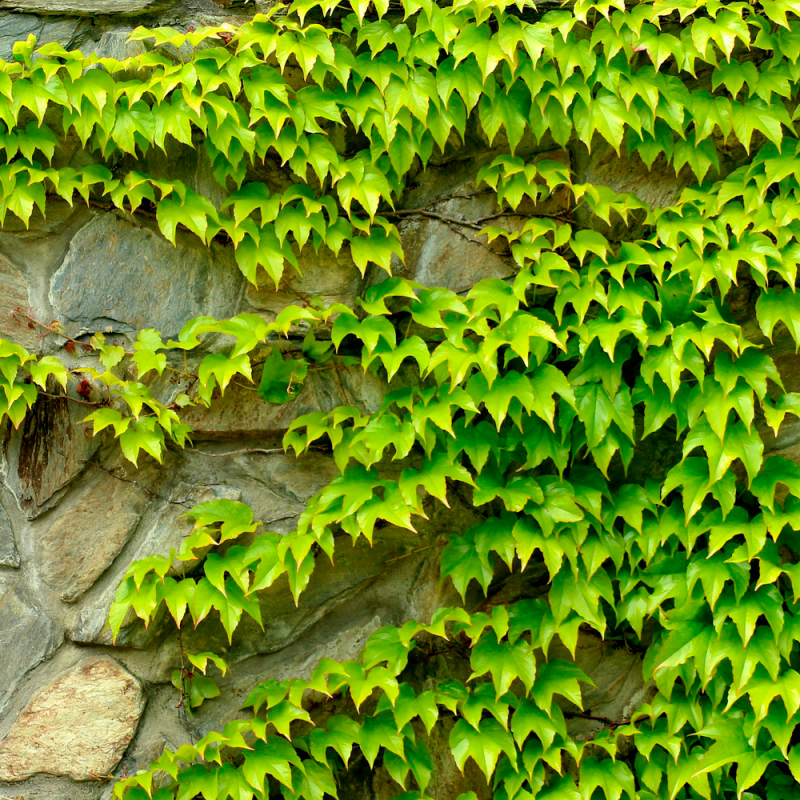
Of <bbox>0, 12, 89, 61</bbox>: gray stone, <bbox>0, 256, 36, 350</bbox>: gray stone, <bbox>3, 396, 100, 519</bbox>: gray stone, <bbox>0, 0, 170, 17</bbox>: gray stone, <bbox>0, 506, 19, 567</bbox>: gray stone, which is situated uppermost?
<bbox>0, 0, 170, 17</bbox>: gray stone

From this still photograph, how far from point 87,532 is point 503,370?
123 cm

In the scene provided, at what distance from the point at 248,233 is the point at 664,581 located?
1.49 meters

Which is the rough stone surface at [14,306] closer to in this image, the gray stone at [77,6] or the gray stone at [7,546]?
the gray stone at [7,546]

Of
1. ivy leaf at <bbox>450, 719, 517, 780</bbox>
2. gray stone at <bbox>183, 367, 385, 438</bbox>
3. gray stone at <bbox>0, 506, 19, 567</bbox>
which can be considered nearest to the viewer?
ivy leaf at <bbox>450, 719, 517, 780</bbox>

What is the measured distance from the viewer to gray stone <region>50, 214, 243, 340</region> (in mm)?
2307

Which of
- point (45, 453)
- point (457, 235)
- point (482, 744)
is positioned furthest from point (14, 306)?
point (482, 744)

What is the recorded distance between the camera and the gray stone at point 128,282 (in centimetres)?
231

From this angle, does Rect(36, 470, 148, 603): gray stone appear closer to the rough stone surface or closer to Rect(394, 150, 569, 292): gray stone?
the rough stone surface

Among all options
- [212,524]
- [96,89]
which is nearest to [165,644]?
[212,524]

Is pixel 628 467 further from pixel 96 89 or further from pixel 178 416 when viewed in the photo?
pixel 96 89

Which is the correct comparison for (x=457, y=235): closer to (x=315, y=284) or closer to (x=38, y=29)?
(x=315, y=284)

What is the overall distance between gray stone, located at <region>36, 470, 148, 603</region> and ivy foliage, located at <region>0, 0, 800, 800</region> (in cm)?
14

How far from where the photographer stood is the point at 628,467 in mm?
2354

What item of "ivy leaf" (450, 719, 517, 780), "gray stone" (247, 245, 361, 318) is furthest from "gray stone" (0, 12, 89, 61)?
"ivy leaf" (450, 719, 517, 780)
